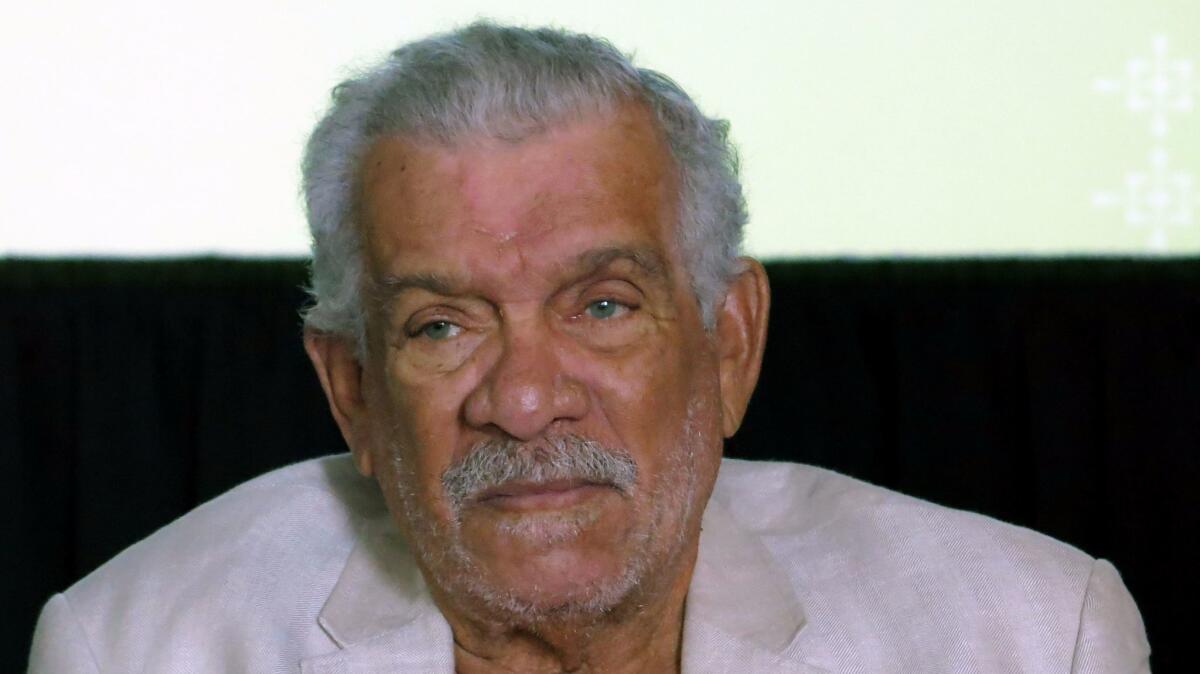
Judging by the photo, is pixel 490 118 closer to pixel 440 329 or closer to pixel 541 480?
pixel 440 329

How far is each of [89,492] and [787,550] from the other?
3.80 feet

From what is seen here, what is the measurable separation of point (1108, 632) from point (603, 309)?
729 mm

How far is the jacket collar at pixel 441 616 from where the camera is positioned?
1.98 metres

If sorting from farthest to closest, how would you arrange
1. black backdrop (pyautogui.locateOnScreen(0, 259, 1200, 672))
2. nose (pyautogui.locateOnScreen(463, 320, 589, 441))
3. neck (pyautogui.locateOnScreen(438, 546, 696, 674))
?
1. black backdrop (pyautogui.locateOnScreen(0, 259, 1200, 672))
2. neck (pyautogui.locateOnScreen(438, 546, 696, 674))
3. nose (pyautogui.locateOnScreen(463, 320, 589, 441))

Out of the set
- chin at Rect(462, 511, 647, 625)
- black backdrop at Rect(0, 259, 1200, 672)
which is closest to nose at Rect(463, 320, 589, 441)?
chin at Rect(462, 511, 647, 625)

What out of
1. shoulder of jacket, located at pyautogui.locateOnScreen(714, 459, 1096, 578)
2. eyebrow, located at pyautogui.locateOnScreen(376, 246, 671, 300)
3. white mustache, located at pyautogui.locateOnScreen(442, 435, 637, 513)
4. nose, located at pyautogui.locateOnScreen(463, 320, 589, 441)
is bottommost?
shoulder of jacket, located at pyautogui.locateOnScreen(714, 459, 1096, 578)

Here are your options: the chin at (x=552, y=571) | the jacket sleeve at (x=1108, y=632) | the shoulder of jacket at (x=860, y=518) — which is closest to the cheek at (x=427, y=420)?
the chin at (x=552, y=571)

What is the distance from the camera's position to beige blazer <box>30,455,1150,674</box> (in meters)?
2.01

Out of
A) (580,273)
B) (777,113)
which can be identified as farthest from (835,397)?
(580,273)

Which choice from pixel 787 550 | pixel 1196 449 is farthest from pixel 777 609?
pixel 1196 449

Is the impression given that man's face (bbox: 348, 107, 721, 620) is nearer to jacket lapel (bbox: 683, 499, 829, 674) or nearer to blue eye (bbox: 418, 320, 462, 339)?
blue eye (bbox: 418, 320, 462, 339)

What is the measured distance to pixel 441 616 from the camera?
79.0 inches

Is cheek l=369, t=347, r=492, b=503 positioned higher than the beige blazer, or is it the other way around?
cheek l=369, t=347, r=492, b=503

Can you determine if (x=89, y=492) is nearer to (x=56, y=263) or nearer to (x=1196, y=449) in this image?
(x=56, y=263)
